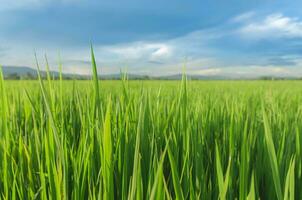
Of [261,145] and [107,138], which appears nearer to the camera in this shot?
[107,138]

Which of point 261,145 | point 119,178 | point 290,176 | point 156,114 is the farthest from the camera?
point 156,114

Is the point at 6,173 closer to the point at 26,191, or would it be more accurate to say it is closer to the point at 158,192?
the point at 26,191

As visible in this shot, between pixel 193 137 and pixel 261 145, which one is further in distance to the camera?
pixel 261 145

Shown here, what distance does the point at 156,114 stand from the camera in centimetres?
87

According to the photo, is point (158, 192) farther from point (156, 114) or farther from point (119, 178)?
point (156, 114)

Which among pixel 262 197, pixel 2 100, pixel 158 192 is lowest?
pixel 262 197

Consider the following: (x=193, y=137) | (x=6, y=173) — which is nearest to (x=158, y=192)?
(x=193, y=137)

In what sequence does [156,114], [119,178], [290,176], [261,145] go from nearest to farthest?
[290,176] → [119,178] → [261,145] → [156,114]

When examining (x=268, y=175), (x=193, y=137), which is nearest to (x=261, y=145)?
(x=268, y=175)

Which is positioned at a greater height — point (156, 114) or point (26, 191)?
point (156, 114)

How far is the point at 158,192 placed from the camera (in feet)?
1.25

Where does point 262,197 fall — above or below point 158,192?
below

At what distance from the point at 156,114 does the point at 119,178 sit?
375 mm

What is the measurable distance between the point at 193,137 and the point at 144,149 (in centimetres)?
11
